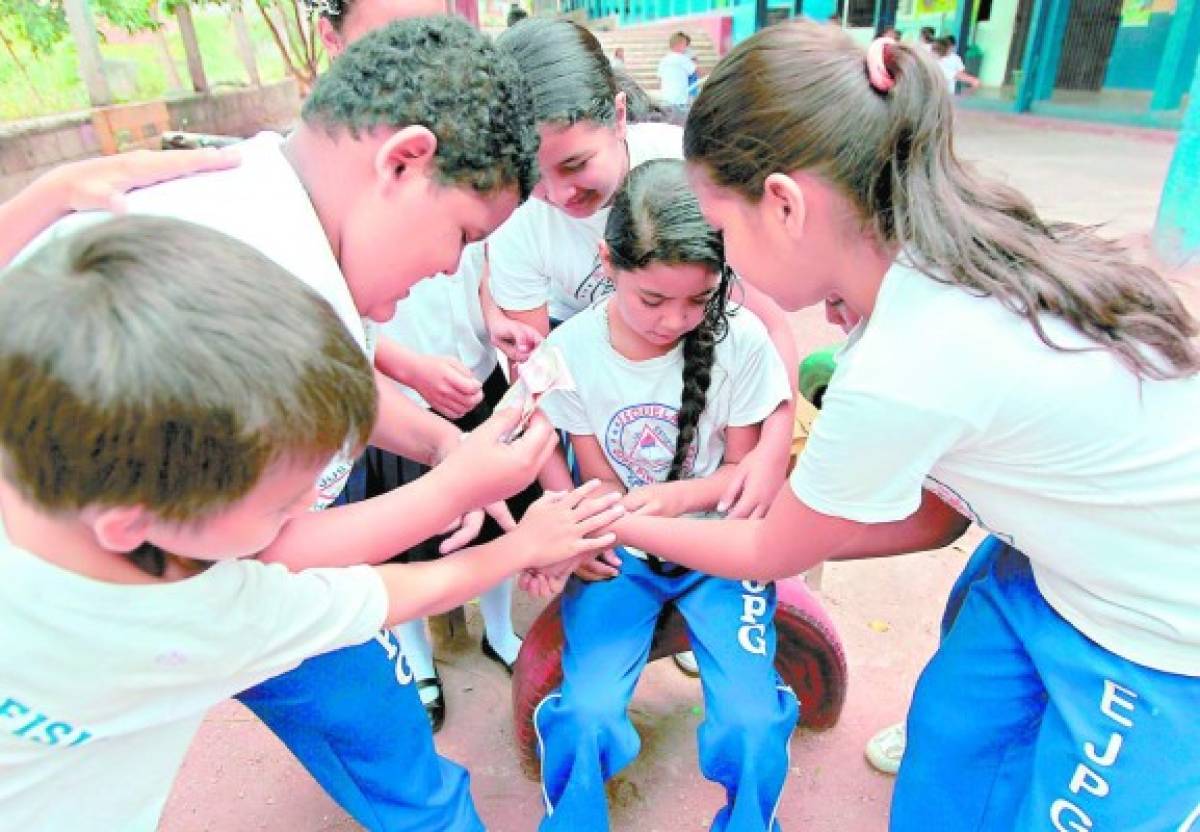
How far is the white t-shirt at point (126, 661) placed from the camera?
0.84 meters

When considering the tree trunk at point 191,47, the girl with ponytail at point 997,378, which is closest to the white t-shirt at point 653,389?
the girl with ponytail at point 997,378

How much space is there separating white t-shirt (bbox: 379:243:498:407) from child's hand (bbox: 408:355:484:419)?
0.10 metres

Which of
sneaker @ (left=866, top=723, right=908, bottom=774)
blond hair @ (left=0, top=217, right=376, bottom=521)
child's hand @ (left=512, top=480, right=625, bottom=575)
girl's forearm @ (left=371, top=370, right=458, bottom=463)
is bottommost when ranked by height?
sneaker @ (left=866, top=723, right=908, bottom=774)

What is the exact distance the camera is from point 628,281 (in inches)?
66.3

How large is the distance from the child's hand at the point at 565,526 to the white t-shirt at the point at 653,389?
287 millimetres

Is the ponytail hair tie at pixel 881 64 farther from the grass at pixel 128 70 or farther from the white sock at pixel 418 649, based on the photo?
the grass at pixel 128 70

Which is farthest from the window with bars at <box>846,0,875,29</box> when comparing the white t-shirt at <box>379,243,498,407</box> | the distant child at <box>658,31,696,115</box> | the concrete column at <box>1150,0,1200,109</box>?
the white t-shirt at <box>379,243,498,407</box>

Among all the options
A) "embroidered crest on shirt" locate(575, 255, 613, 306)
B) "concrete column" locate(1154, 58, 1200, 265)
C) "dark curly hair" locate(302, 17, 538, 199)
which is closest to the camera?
"dark curly hair" locate(302, 17, 538, 199)

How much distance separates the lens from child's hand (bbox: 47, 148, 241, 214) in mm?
1111

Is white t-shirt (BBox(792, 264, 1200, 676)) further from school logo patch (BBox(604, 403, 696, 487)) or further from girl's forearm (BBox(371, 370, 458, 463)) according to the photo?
girl's forearm (BBox(371, 370, 458, 463))

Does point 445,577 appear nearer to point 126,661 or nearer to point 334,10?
point 126,661

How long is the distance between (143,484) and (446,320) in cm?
129

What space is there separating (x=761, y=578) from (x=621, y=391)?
546 mm

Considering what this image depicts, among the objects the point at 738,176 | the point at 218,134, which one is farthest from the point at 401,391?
A: the point at 218,134
